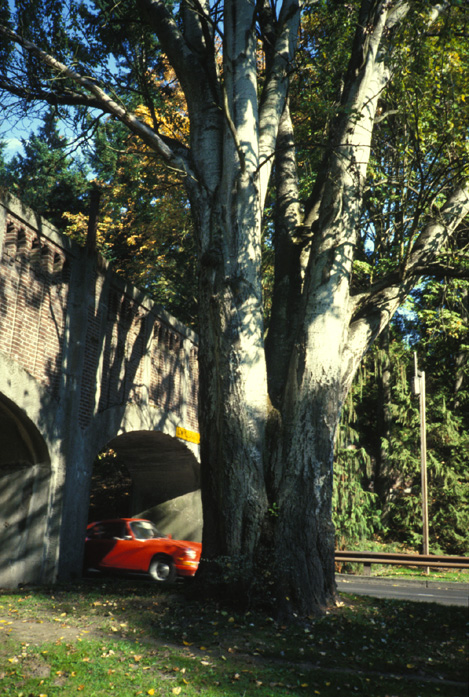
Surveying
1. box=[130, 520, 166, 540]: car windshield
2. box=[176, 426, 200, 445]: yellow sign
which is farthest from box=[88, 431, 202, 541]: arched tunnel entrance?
box=[130, 520, 166, 540]: car windshield

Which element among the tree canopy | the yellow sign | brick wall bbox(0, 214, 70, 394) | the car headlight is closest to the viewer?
the tree canopy

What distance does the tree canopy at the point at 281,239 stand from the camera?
26.0ft

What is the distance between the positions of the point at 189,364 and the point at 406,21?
11.2 metres

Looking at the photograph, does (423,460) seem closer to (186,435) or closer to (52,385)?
(186,435)

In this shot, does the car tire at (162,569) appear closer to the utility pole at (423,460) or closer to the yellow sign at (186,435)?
the yellow sign at (186,435)

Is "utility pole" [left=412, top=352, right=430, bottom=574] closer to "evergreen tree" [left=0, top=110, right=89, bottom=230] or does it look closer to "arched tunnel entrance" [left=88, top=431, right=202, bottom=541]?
"arched tunnel entrance" [left=88, top=431, right=202, bottom=541]

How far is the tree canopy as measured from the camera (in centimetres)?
791

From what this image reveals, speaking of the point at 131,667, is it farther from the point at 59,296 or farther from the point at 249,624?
the point at 59,296

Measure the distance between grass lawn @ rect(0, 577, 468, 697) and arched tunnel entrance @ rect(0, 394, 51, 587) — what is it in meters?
2.71

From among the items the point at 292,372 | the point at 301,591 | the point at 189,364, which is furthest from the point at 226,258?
the point at 189,364

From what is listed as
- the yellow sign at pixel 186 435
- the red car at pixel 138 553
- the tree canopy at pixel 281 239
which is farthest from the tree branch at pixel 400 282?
the yellow sign at pixel 186 435

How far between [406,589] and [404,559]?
3407mm

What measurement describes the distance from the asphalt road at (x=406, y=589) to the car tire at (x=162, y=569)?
3.89 m

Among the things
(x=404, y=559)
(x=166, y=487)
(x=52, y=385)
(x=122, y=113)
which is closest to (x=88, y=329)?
(x=52, y=385)
